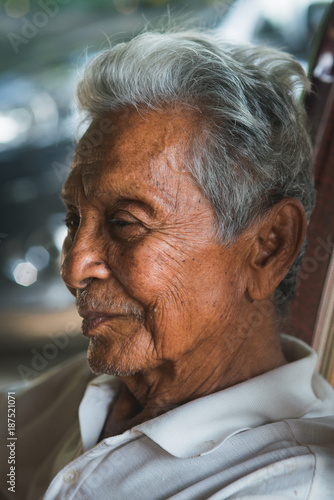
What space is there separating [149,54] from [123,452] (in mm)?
1002

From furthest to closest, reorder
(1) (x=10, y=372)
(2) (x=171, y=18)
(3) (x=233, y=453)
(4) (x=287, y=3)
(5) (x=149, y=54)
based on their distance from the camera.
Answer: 1. (4) (x=287, y=3)
2. (1) (x=10, y=372)
3. (2) (x=171, y=18)
4. (5) (x=149, y=54)
5. (3) (x=233, y=453)

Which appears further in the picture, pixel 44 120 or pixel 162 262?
pixel 44 120

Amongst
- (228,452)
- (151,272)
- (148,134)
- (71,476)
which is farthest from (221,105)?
(71,476)

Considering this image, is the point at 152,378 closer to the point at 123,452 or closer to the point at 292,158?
the point at 123,452

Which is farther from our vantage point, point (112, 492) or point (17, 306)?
point (17, 306)

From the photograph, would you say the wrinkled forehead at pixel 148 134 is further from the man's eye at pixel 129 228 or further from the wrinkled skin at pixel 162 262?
the man's eye at pixel 129 228

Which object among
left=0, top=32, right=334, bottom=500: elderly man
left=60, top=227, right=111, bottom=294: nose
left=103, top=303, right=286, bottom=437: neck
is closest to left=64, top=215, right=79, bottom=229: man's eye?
left=0, top=32, right=334, bottom=500: elderly man

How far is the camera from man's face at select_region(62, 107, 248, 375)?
4.11 ft

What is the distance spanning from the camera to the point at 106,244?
51.6 inches

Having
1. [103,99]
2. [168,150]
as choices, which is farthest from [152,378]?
[103,99]

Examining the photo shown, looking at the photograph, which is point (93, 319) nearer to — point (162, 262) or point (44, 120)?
point (162, 262)

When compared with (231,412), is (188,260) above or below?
above

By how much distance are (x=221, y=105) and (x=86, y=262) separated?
510mm

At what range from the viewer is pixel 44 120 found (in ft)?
16.0
